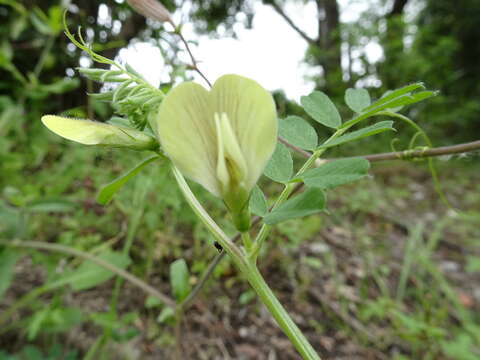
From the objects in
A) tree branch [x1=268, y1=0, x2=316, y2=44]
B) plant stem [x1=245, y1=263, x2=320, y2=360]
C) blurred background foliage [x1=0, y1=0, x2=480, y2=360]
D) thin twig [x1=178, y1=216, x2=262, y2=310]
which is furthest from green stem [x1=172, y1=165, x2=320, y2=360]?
tree branch [x1=268, y1=0, x2=316, y2=44]

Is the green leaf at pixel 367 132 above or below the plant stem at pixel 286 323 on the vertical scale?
above

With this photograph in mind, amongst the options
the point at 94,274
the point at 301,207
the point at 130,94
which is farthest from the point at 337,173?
the point at 94,274

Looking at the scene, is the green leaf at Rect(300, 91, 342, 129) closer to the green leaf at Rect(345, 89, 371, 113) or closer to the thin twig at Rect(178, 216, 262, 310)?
the green leaf at Rect(345, 89, 371, 113)

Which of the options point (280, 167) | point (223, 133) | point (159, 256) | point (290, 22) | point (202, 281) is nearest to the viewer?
point (223, 133)

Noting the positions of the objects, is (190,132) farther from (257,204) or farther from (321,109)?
(321,109)

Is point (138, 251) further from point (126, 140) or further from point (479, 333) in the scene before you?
point (479, 333)

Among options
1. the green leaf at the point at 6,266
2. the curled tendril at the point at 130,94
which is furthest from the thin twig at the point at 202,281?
the green leaf at the point at 6,266

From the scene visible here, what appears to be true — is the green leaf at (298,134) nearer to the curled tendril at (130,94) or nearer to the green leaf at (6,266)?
the curled tendril at (130,94)
